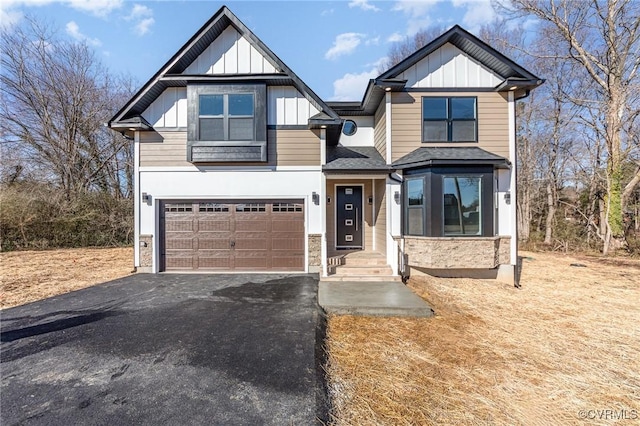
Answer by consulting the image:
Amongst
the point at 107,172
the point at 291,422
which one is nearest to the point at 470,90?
the point at 291,422

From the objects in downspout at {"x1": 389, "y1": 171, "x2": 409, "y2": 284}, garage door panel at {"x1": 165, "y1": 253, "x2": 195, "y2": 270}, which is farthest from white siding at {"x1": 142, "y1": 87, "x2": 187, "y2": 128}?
downspout at {"x1": 389, "y1": 171, "x2": 409, "y2": 284}

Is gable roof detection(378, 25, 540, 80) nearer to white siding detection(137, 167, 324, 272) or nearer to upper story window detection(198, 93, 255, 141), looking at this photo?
white siding detection(137, 167, 324, 272)

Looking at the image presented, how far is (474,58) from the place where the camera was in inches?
309

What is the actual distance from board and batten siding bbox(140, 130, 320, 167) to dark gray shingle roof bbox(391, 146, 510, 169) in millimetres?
2497

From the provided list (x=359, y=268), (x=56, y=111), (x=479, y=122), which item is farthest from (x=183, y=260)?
(x=56, y=111)

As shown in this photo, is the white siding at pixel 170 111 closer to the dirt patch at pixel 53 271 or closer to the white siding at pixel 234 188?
the white siding at pixel 234 188

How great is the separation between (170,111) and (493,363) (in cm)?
945

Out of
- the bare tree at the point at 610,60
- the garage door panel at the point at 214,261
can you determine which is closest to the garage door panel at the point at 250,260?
the garage door panel at the point at 214,261

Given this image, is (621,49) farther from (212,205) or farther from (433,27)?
(212,205)

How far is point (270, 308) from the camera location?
5176mm

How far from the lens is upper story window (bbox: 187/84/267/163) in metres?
7.70

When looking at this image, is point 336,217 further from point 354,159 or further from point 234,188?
point 234,188

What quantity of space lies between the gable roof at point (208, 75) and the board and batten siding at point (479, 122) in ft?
6.13

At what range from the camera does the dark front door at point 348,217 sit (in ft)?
30.4
